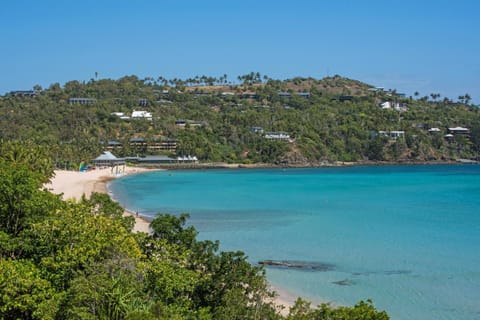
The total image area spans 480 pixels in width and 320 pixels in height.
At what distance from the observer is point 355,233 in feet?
125

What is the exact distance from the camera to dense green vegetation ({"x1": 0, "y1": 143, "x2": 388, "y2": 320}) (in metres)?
12.8

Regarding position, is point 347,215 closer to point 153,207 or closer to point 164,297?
point 153,207

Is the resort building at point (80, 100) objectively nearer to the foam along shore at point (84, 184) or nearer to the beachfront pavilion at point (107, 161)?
the beachfront pavilion at point (107, 161)

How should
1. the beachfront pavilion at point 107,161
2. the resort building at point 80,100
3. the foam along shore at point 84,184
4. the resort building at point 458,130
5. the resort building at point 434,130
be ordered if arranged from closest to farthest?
the foam along shore at point 84,184 → the beachfront pavilion at point 107,161 → the resort building at point 434,130 → the resort building at point 458,130 → the resort building at point 80,100

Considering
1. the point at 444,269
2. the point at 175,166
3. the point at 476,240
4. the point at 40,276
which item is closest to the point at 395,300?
the point at 444,269

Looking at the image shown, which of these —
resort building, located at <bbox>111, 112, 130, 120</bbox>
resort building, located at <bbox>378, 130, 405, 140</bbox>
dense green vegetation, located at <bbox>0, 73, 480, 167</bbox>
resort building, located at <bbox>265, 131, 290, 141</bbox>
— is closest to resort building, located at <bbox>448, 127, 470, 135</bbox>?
dense green vegetation, located at <bbox>0, 73, 480, 167</bbox>

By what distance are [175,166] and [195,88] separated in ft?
288

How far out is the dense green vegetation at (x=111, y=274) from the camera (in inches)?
504

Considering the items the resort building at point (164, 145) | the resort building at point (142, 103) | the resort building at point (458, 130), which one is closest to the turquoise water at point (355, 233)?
the resort building at point (164, 145)

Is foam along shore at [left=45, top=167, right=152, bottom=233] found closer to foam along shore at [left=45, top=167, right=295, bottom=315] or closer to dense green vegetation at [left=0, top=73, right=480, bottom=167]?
foam along shore at [left=45, top=167, right=295, bottom=315]

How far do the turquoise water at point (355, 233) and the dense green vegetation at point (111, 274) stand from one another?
7.37 metres

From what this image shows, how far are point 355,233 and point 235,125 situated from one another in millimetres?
104089

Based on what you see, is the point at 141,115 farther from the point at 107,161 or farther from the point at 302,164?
the point at 302,164

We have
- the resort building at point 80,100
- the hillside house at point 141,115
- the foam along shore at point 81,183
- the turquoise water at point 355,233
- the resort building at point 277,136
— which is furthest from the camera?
the resort building at point 80,100
